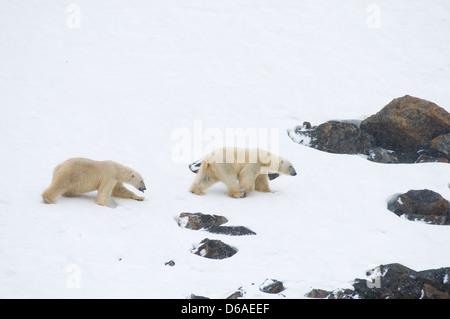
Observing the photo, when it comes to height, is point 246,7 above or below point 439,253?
above

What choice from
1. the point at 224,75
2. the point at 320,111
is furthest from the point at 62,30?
the point at 320,111

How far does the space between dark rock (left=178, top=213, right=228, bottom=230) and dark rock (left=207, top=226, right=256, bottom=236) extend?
17cm

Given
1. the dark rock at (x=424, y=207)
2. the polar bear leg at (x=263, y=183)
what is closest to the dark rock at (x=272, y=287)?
the polar bear leg at (x=263, y=183)

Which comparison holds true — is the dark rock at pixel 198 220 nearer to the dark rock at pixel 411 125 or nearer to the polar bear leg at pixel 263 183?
the polar bear leg at pixel 263 183

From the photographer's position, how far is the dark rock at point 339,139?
1600 cm

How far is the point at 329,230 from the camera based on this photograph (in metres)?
11.8

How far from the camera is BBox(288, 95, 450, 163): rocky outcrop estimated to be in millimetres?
15867

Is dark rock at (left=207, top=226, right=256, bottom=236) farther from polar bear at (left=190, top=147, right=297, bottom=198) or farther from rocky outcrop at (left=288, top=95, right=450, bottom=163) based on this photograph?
rocky outcrop at (left=288, top=95, right=450, bottom=163)

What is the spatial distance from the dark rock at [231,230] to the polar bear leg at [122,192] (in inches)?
80.0

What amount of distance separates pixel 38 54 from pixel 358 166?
12.3m

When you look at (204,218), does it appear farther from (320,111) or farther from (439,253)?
(320,111)

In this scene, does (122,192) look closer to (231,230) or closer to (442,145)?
(231,230)

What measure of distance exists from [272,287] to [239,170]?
469 centimetres

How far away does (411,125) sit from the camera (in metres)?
16.0
